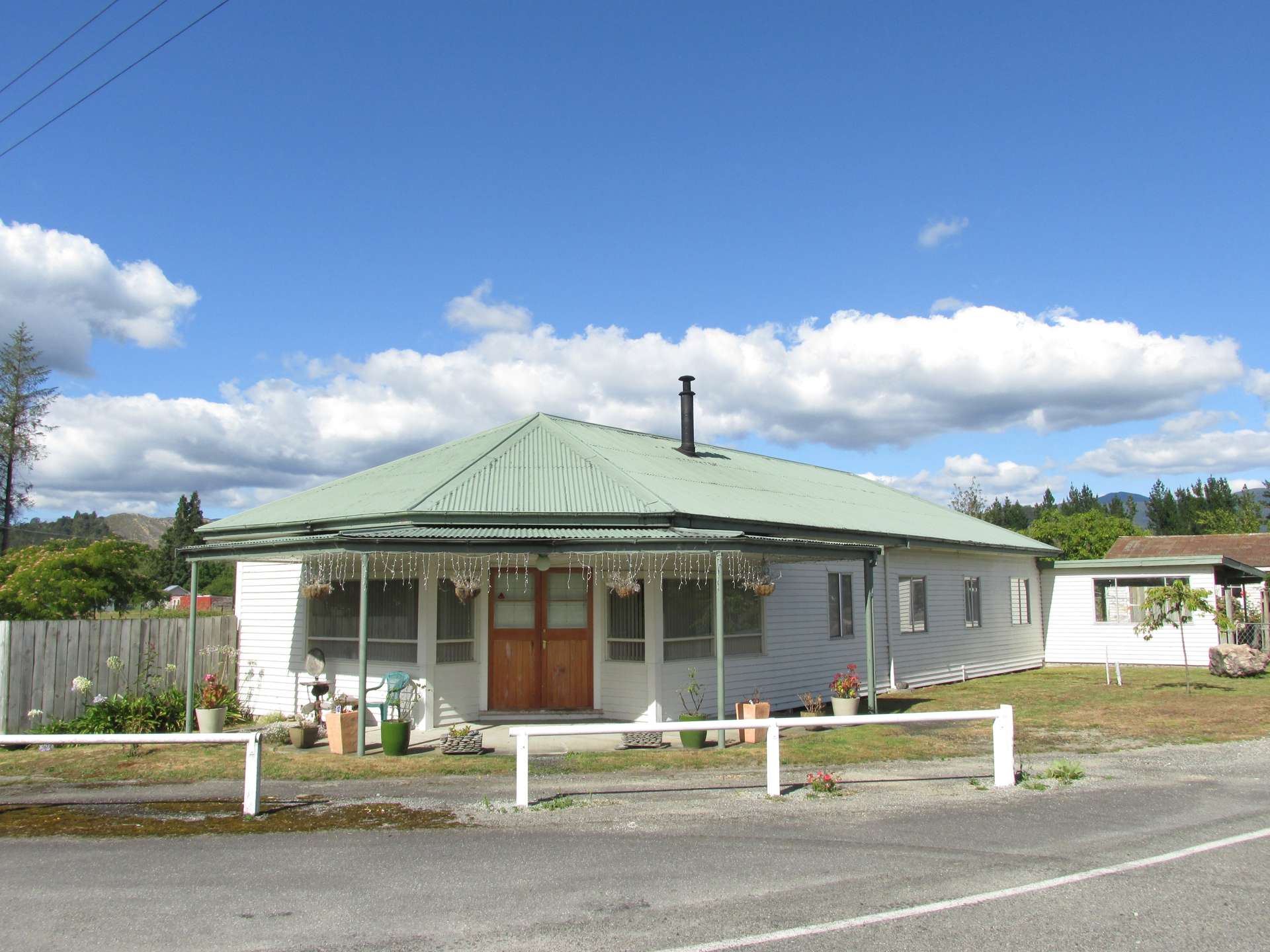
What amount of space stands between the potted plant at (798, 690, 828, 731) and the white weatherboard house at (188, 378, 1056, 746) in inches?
12.2

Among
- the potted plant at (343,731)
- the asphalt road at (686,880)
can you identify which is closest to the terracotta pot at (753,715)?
the asphalt road at (686,880)

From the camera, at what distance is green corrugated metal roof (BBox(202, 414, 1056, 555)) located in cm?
1459

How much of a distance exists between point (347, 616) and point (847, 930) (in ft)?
37.2

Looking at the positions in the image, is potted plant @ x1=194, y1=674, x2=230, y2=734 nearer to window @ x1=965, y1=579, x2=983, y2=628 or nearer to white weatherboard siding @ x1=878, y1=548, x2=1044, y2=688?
white weatherboard siding @ x1=878, y1=548, x2=1044, y2=688

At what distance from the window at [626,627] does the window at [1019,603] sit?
13.6 m

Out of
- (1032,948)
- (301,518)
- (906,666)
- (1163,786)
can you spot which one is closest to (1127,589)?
(906,666)

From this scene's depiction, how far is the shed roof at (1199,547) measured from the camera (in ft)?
126

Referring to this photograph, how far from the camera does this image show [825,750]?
1204 cm

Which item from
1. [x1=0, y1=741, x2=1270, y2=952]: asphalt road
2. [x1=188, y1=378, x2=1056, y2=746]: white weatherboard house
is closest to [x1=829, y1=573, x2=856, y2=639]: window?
[x1=188, y1=378, x2=1056, y2=746]: white weatherboard house

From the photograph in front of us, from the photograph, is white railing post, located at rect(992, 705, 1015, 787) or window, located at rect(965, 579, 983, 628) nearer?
white railing post, located at rect(992, 705, 1015, 787)

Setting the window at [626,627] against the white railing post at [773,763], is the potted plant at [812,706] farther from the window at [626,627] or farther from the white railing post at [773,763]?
the white railing post at [773,763]

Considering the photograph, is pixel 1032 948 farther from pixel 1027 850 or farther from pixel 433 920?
pixel 433 920

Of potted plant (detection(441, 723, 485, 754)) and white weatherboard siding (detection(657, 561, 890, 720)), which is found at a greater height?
white weatherboard siding (detection(657, 561, 890, 720))

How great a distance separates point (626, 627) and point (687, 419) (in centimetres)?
667
